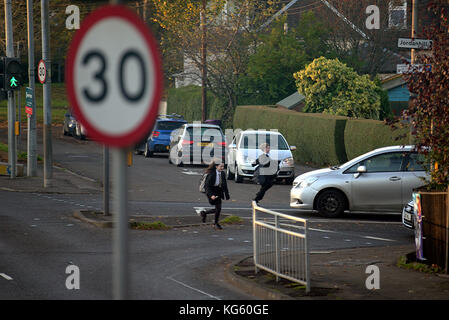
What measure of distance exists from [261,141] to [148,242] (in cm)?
1249

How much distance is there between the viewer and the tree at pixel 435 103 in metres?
12.2

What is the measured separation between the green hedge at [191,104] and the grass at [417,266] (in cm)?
3603

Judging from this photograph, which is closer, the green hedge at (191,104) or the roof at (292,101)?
the roof at (292,101)

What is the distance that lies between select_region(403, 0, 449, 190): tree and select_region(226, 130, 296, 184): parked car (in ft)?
44.2

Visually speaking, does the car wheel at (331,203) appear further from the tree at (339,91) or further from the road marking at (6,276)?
the tree at (339,91)

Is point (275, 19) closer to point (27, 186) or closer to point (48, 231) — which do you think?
point (27, 186)

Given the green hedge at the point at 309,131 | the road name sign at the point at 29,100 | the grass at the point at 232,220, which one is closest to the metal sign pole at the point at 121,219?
the grass at the point at 232,220

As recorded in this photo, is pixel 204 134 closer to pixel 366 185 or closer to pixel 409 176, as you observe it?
pixel 366 185

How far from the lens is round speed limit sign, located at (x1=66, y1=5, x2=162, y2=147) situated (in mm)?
4504

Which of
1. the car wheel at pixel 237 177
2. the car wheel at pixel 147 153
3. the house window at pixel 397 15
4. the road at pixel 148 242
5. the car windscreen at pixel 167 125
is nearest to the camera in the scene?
the road at pixel 148 242

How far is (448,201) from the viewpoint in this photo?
11.5 metres

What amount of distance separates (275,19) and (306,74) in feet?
34.3

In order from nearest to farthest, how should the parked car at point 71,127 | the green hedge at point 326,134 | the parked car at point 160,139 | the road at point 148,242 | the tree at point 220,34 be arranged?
the road at point 148,242 → the green hedge at point 326,134 → the parked car at point 160,139 → the parked car at point 71,127 → the tree at point 220,34

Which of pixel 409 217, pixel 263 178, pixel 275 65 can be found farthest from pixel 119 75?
pixel 275 65
